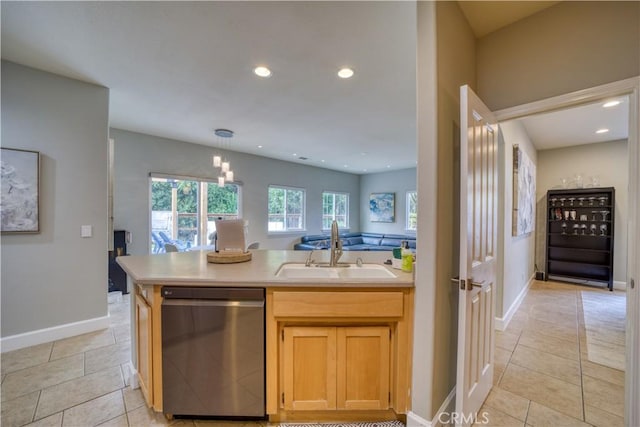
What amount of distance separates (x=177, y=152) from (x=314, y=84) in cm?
352

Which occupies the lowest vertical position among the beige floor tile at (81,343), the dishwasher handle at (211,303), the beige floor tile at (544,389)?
the beige floor tile at (544,389)

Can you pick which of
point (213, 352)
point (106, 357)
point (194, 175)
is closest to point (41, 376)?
point (106, 357)

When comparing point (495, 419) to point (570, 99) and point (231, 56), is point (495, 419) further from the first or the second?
point (231, 56)

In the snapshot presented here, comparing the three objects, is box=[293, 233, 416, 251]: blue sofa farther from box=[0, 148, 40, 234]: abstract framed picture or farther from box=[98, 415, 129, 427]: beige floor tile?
box=[98, 415, 129, 427]: beige floor tile

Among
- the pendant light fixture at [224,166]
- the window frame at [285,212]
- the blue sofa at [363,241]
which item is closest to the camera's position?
the pendant light fixture at [224,166]

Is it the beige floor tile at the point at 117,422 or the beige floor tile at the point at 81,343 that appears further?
the beige floor tile at the point at 81,343

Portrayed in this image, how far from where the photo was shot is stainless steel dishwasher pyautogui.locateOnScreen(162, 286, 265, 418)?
163cm

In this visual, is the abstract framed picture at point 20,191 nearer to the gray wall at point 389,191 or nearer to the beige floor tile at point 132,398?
the beige floor tile at point 132,398

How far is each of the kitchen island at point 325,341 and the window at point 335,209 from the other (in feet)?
21.0

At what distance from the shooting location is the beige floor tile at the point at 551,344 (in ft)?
8.47

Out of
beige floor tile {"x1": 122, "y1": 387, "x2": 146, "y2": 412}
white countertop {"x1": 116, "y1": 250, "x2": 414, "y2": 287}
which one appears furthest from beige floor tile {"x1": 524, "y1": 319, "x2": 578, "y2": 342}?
beige floor tile {"x1": 122, "y1": 387, "x2": 146, "y2": 412}

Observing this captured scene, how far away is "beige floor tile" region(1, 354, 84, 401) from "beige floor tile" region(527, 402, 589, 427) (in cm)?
335

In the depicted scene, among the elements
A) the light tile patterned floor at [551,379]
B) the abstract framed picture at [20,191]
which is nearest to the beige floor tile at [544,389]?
the light tile patterned floor at [551,379]

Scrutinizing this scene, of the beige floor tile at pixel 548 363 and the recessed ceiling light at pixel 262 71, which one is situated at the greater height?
the recessed ceiling light at pixel 262 71
